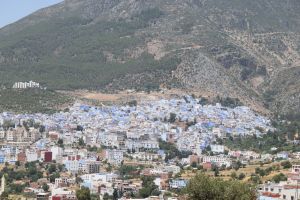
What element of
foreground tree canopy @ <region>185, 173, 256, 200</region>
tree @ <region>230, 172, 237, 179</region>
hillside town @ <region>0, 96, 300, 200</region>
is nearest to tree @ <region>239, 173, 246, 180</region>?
tree @ <region>230, 172, 237, 179</region>

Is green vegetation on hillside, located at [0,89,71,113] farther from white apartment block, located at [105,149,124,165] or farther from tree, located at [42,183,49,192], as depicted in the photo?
tree, located at [42,183,49,192]

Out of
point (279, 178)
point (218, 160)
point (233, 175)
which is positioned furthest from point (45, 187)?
point (279, 178)

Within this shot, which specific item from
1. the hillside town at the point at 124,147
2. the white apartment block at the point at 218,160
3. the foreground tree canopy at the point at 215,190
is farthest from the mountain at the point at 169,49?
the foreground tree canopy at the point at 215,190

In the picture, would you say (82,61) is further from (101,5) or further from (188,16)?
(101,5)

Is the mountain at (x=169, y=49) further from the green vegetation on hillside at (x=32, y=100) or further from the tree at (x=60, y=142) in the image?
the tree at (x=60, y=142)

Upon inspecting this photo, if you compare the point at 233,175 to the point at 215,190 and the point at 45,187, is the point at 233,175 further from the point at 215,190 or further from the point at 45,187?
the point at 215,190

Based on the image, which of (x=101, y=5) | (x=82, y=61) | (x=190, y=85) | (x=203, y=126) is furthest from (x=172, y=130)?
(x=101, y=5)

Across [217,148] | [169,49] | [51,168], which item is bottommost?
[51,168]
